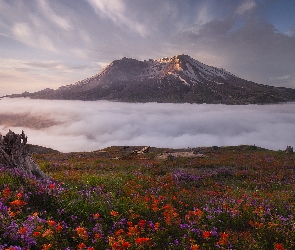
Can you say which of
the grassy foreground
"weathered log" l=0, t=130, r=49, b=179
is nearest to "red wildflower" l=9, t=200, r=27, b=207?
the grassy foreground

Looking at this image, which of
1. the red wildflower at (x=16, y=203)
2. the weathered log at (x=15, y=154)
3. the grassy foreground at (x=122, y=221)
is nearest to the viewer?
the grassy foreground at (x=122, y=221)

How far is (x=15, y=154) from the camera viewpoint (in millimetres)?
10336

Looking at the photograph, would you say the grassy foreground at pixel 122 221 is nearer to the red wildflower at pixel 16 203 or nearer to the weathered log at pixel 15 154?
the red wildflower at pixel 16 203

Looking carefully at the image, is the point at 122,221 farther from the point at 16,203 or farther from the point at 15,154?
the point at 15,154

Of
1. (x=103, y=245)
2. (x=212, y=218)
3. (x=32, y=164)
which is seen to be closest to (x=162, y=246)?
Answer: (x=103, y=245)

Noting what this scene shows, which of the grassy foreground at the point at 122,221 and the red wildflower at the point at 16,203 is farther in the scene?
the red wildflower at the point at 16,203

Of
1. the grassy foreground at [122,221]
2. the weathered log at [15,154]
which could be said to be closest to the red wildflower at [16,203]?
the grassy foreground at [122,221]

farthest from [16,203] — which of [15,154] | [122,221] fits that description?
[15,154]

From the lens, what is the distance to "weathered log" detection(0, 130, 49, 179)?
1015 centimetres

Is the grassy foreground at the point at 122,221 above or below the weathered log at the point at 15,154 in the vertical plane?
below

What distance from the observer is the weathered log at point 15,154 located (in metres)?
10.1

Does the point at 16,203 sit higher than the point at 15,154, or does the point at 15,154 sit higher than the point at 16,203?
the point at 15,154

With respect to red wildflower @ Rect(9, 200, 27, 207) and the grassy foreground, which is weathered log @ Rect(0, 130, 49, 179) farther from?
red wildflower @ Rect(9, 200, 27, 207)

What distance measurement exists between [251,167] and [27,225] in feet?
68.7
